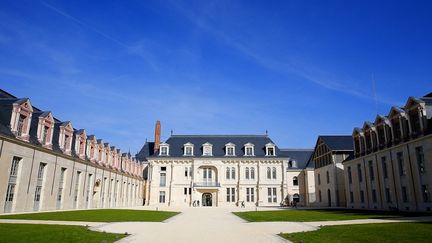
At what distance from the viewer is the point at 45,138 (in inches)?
1319

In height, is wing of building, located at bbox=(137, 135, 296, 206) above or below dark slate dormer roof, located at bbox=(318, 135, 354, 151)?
below

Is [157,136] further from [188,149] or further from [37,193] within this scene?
[37,193]

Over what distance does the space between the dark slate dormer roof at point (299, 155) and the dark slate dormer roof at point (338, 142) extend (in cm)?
1324

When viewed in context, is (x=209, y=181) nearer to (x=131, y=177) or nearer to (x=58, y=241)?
(x=131, y=177)

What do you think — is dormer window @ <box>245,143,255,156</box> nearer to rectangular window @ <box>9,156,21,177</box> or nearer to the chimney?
the chimney

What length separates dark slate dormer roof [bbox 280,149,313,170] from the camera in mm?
68887

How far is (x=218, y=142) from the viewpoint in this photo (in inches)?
2709

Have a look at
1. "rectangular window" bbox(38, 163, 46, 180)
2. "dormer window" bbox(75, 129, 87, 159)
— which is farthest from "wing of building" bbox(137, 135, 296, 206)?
"rectangular window" bbox(38, 163, 46, 180)

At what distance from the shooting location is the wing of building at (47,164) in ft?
90.8

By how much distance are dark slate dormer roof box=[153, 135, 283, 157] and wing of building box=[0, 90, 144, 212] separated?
18.1 meters

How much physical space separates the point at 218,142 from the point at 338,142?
81.7ft

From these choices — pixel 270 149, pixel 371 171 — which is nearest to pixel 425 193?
pixel 371 171

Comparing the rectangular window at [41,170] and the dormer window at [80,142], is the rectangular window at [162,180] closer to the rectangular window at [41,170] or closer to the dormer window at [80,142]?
the dormer window at [80,142]

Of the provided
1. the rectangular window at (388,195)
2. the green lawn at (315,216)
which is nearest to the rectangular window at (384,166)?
the rectangular window at (388,195)
